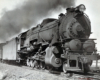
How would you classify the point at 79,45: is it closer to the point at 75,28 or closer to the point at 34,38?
the point at 75,28

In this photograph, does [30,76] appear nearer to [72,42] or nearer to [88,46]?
[72,42]

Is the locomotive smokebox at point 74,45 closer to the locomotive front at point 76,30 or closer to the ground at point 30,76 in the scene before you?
the locomotive front at point 76,30

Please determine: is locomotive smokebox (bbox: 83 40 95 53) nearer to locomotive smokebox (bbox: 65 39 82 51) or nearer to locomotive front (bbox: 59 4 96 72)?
locomotive front (bbox: 59 4 96 72)

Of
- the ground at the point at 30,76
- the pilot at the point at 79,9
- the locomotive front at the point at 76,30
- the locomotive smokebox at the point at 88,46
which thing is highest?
the pilot at the point at 79,9

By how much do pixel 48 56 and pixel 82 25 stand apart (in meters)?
2.49

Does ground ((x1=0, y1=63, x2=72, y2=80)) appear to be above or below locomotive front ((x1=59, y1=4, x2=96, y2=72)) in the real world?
below

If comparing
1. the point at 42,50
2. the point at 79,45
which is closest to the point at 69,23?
the point at 79,45

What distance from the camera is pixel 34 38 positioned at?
12539 millimetres

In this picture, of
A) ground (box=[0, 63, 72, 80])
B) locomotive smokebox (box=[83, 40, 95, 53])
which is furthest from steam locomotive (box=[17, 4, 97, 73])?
ground (box=[0, 63, 72, 80])

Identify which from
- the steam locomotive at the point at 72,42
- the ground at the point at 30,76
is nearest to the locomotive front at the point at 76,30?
the steam locomotive at the point at 72,42

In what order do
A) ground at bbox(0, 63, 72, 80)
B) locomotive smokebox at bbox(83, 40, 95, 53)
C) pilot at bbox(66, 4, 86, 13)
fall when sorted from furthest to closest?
1. pilot at bbox(66, 4, 86, 13)
2. locomotive smokebox at bbox(83, 40, 95, 53)
3. ground at bbox(0, 63, 72, 80)

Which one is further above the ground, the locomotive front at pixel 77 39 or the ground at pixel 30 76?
the locomotive front at pixel 77 39

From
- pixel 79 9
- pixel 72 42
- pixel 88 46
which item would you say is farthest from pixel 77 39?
pixel 79 9

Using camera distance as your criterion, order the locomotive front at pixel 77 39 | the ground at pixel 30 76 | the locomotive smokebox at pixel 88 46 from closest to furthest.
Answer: the ground at pixel 30 76
the locomotive front at pixel 77 39
the locomotive smokebox at pixel 88 46
